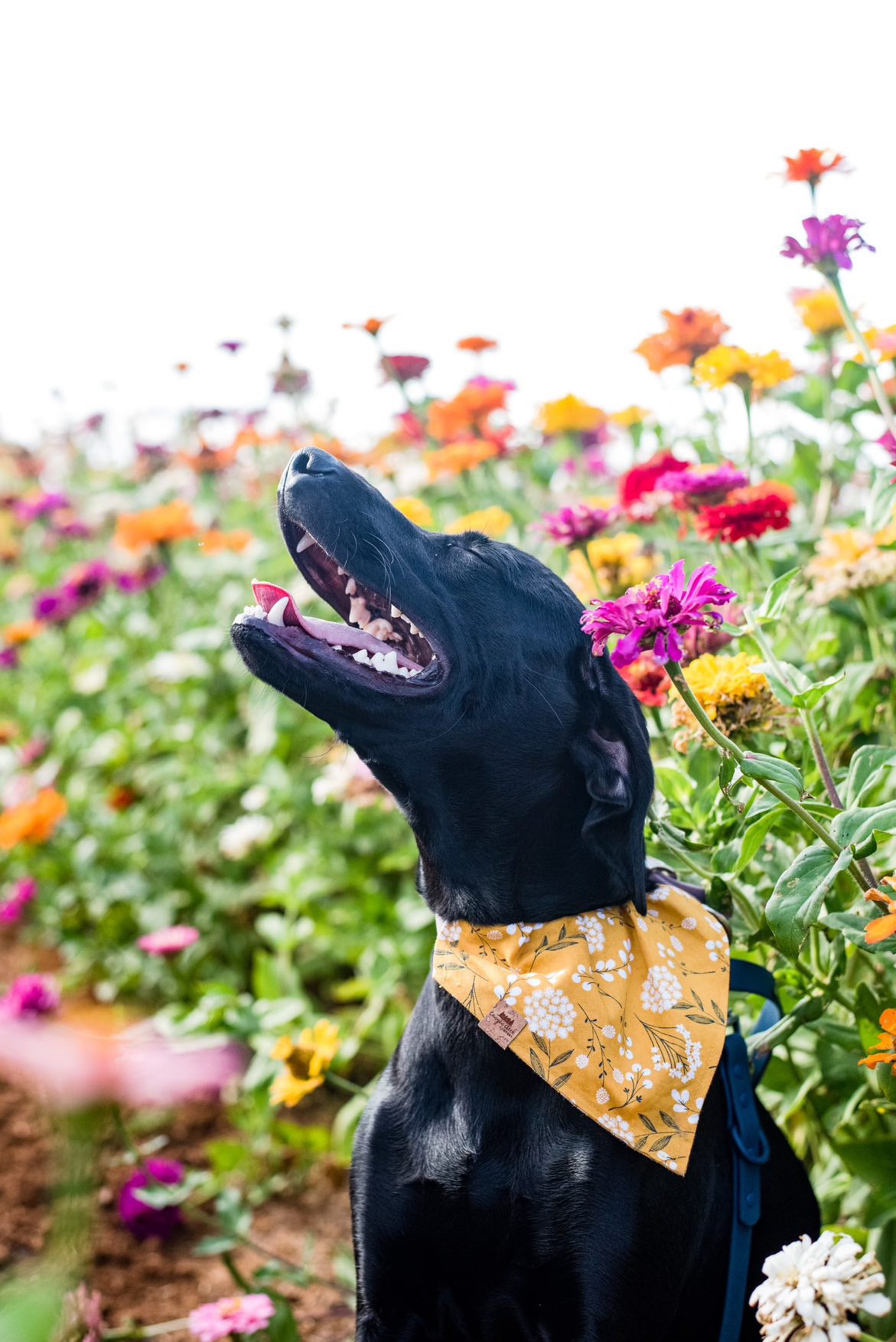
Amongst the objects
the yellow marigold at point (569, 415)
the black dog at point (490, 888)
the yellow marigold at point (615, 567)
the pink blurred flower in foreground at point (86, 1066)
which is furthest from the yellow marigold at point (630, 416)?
the pink blurred flower in foreground at point (86, 1066)

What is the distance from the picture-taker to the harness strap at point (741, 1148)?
1.67 m

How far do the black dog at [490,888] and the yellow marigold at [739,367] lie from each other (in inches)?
32.2

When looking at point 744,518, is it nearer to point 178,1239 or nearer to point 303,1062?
point 303,1062

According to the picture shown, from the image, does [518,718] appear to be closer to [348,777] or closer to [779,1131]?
[779,1131]

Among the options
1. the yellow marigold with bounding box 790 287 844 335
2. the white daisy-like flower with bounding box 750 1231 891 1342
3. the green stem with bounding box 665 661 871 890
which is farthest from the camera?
the yellow marigold with bounding box 790 287 844 335

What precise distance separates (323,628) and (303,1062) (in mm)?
968

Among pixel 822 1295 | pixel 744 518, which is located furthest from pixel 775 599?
pixel 822 1295

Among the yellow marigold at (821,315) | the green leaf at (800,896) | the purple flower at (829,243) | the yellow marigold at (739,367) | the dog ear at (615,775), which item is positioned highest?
the purple flower at (829,243)

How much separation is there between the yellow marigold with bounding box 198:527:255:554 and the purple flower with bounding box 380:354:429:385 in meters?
1.61

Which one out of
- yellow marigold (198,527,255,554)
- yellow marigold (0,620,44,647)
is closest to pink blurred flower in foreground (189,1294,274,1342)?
yellow marigold (198,527,255,554)

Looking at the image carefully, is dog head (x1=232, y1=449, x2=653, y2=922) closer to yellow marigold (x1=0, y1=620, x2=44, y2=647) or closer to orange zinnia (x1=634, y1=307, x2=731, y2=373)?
orange zinnia (x1=634, y1=307, x2=731, y2=373)

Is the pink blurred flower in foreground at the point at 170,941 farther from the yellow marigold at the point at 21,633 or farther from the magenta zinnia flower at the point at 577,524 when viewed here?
the yellow marigold at the point at 21,633

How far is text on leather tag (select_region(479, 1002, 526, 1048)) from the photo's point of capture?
5.17 feet

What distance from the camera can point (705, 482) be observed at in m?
2.20
